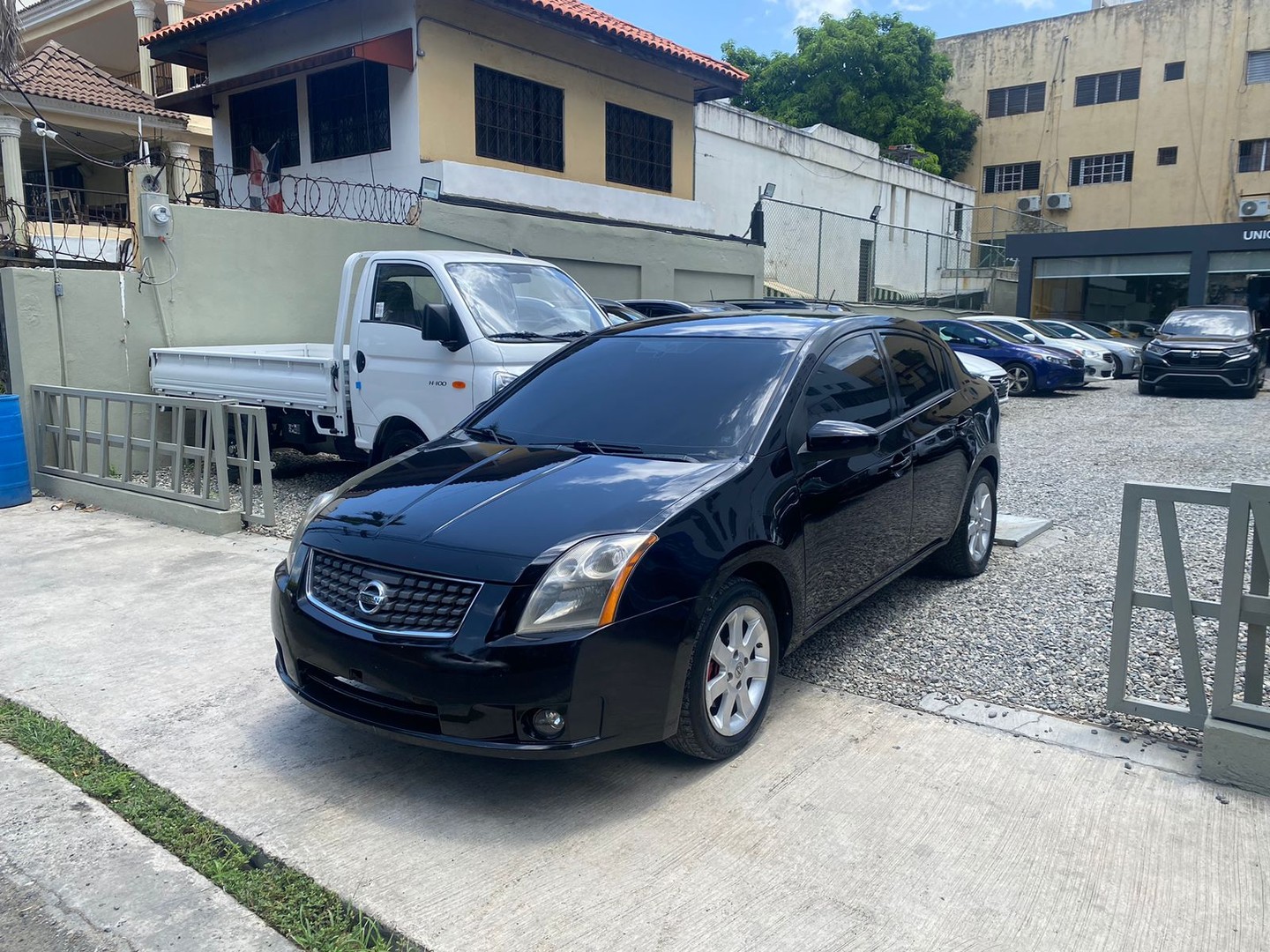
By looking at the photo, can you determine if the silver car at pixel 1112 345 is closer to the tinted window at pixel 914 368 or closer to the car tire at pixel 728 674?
the tinted window at pixel 914 368

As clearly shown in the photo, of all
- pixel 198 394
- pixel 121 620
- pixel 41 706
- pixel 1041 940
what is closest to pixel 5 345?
pixel 198 394

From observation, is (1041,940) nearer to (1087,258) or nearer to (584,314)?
(584,314)

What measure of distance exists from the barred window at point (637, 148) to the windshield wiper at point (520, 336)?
1122 cm

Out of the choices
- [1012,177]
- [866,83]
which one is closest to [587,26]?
[866,83]

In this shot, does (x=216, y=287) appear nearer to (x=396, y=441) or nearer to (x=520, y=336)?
(x=396, y=441)

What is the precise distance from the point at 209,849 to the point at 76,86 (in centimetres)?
2049

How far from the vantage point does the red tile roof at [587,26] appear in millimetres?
15383

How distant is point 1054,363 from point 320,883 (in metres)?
18.1

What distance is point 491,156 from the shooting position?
15.9 metres

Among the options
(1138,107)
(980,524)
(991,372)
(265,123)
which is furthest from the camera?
(1138,107)

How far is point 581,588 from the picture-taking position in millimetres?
3311

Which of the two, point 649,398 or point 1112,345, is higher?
point 649,398

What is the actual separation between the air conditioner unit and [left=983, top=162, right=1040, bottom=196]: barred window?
7742mm

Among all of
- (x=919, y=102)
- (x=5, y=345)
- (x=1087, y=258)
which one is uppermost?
(x=919, y=102)
